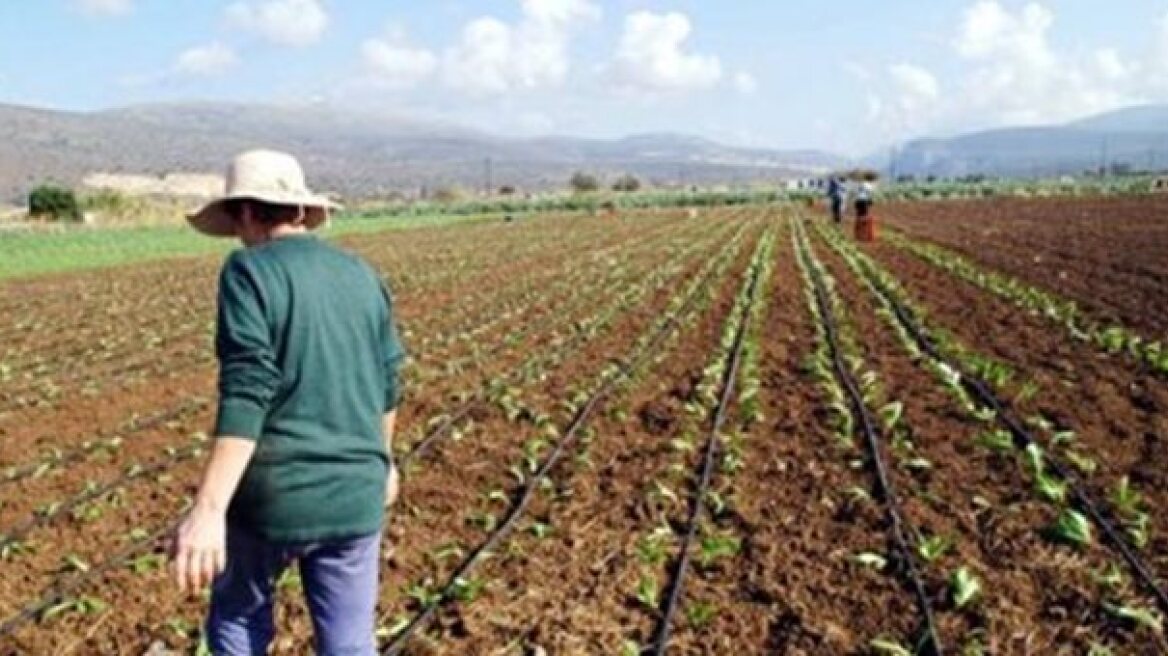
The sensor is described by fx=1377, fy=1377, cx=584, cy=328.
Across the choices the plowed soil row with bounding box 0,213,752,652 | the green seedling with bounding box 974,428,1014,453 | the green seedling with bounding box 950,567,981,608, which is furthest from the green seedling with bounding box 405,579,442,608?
the green seedling with bounding box 974,428,1014,453

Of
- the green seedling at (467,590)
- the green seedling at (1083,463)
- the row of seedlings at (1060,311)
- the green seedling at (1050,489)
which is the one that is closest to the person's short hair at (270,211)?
the green seedling at (467,590)

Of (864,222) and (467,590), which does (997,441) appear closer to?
(467,590)

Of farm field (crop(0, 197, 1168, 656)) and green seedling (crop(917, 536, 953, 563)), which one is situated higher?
green seedling (crop(917, 536, 953, 563))

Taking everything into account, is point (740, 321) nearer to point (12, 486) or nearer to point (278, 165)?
point (12, 486)

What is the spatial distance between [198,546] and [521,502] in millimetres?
4799

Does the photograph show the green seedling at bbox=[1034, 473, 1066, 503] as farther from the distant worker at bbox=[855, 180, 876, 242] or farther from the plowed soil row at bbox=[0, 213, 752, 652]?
the distant worker at bbox=[855, 180, 876, 242]

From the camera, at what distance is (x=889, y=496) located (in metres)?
7.71

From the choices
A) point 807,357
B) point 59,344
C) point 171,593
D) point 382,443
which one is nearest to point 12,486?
point 171,593

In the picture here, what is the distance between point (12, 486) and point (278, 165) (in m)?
6.22

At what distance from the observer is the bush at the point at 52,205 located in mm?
55438

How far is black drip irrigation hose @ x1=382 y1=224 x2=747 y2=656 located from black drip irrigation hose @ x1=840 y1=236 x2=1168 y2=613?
2745 mm

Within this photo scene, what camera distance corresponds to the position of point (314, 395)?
3.42m

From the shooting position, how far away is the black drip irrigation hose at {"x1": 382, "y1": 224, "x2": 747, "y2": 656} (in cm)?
585

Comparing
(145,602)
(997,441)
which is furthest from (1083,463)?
(145,602)
